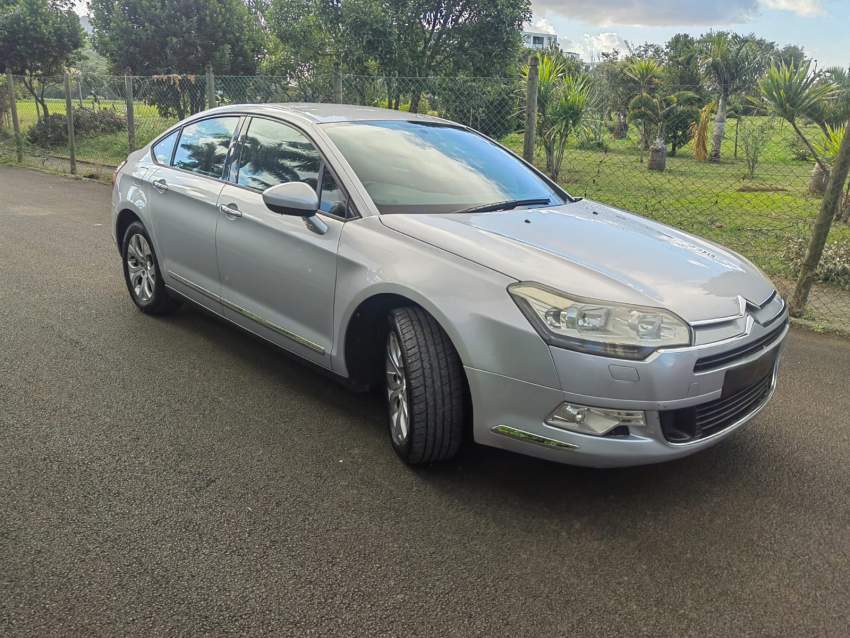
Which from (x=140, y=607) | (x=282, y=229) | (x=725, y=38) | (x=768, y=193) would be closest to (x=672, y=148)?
(x=725, y=38)

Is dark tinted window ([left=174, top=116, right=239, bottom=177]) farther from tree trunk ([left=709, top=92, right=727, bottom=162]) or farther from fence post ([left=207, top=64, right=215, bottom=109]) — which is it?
tree trunk ([left=709, top=92, right=727, bottom=162])

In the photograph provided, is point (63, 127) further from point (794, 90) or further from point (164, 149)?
point (794, 90)

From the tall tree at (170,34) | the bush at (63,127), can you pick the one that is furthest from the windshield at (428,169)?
the bush at (63,127)

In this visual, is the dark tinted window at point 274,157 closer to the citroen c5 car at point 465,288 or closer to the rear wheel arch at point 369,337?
the citroen c5 car at point 465,288

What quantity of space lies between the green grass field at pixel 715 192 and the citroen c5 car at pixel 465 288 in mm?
3261

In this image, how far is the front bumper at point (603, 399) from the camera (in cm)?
251

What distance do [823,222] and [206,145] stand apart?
440 cm

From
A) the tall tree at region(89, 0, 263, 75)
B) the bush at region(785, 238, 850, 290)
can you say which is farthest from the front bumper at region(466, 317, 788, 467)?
the tall tree at region(89, 0, 263, 75)

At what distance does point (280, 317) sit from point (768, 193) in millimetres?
11208

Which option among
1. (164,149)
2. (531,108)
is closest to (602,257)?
(164,149)

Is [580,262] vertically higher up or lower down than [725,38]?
lower down

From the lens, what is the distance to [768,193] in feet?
40.5

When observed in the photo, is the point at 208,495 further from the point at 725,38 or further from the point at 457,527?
the point at 725,38

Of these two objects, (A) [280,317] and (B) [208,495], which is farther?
(A) [280,317]
